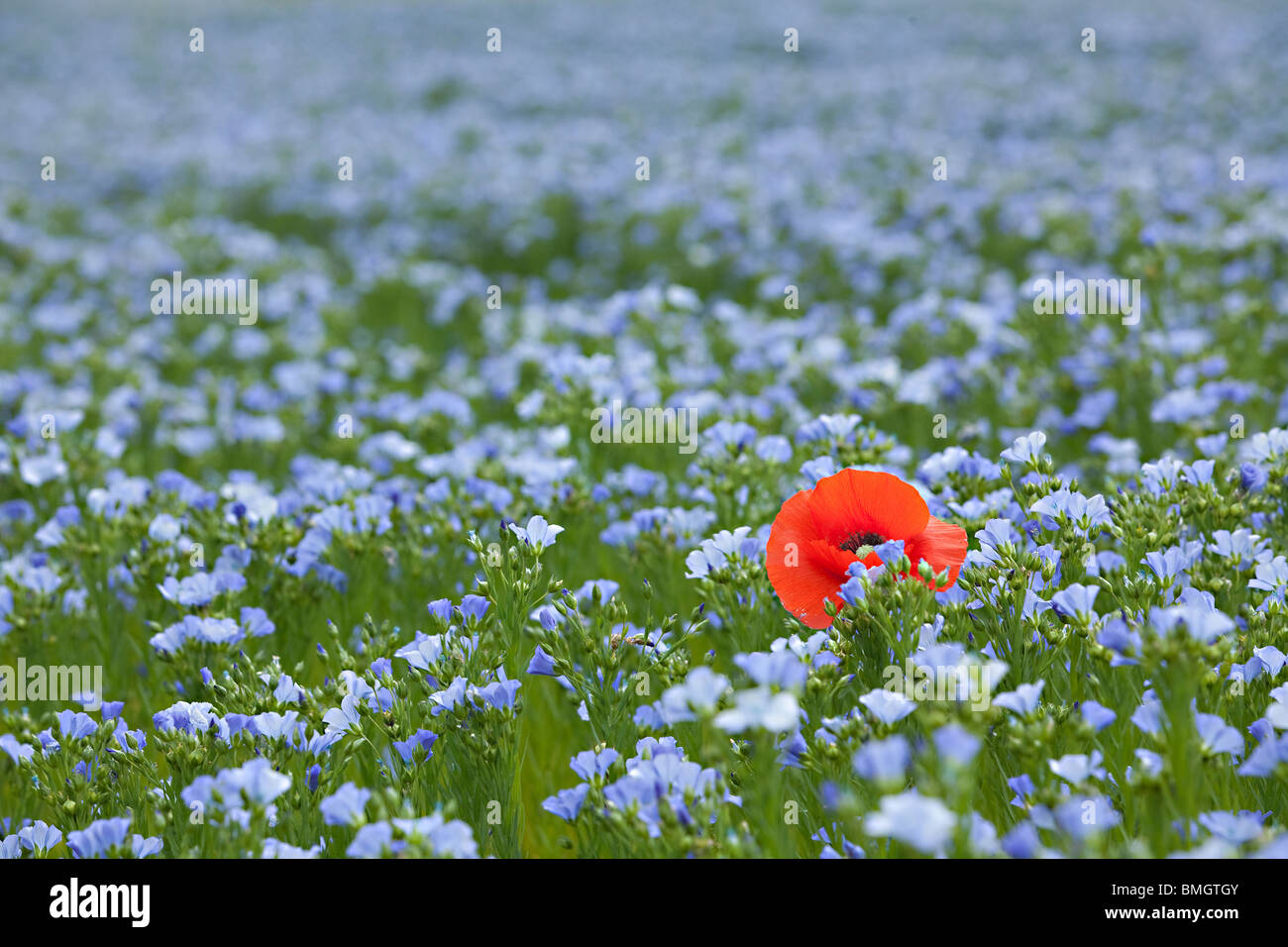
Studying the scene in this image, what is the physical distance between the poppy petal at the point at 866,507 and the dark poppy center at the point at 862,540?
1 centimetres

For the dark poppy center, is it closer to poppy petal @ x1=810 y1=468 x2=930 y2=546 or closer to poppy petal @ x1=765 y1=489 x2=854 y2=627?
poppy petal @ x1=810 y1=468 x2=930 y2=546

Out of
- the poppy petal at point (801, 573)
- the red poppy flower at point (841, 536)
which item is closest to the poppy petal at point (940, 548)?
the red poppy flower at point (841, 536)

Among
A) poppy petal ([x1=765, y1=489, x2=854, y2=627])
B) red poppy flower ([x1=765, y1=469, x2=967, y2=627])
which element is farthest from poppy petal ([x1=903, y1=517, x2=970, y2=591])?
poppy petal ([x1=765, y1=489, x2=854, y2=627])

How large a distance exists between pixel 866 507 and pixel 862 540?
11 centimetres

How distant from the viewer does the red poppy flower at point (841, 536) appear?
9.94 feet

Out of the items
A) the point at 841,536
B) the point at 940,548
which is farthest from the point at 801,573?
the point at 940,548

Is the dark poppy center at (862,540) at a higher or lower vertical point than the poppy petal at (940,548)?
higher

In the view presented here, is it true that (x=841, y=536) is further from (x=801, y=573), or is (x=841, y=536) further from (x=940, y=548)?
(x=940, y=548)

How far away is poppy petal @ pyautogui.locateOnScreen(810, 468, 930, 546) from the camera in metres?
3.03

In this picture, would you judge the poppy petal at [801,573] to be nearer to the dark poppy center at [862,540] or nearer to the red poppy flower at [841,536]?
the red poppy flower at [841,536]

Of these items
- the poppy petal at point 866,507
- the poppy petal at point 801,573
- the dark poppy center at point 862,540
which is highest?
the poppy petal at point 866,507

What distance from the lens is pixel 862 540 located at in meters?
3.14

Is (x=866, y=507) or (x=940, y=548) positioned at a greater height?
(x=866, y=507)
